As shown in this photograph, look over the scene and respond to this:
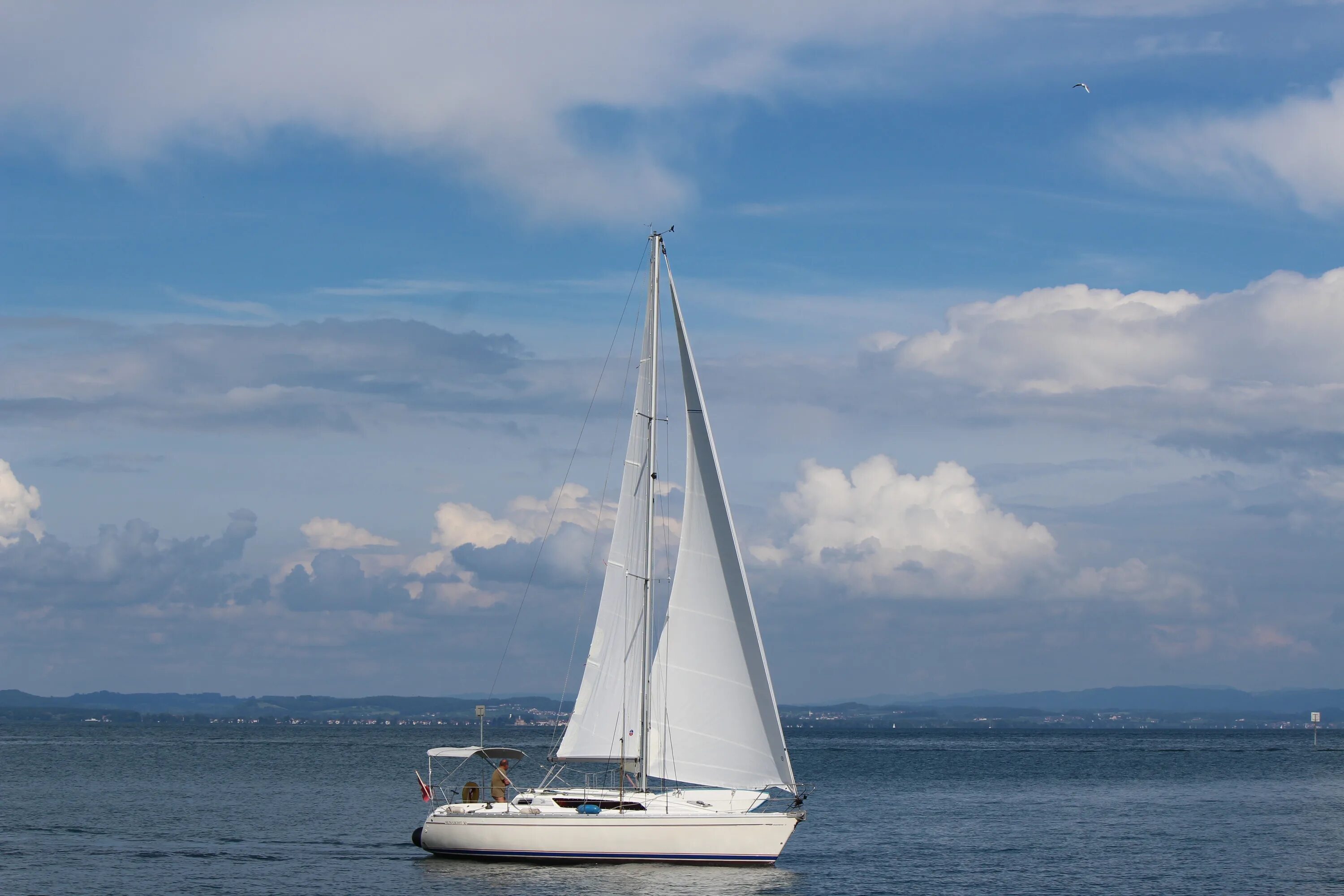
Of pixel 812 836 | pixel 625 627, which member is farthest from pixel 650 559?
pixel 812 836

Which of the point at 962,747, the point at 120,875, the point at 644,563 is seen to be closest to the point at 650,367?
the point at 644,563

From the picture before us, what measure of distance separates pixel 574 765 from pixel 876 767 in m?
70.6

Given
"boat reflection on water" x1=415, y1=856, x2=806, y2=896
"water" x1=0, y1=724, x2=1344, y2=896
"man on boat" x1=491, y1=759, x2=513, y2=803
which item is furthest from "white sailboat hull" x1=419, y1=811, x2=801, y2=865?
"man on boat" x1=491, y1=759, x2=513, y2=803

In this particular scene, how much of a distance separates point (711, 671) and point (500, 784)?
6963mm

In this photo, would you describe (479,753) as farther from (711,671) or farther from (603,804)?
(711,671)

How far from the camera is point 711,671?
38.5 m

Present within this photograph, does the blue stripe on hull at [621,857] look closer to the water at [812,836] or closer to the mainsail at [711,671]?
the water at [812,836]

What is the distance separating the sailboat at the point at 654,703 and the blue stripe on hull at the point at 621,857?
0.05 metres

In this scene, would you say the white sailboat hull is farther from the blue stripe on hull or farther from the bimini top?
the bimini top

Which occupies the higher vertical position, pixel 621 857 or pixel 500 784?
pixel 500 784

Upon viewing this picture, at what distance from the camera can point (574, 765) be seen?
40094 millimetres

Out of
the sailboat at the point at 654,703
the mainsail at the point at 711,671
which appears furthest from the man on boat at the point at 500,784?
the mainsail at the point at 711,671

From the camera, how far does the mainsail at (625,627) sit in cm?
3809

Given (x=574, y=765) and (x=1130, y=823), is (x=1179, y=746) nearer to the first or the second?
(x=1130, y=823)
